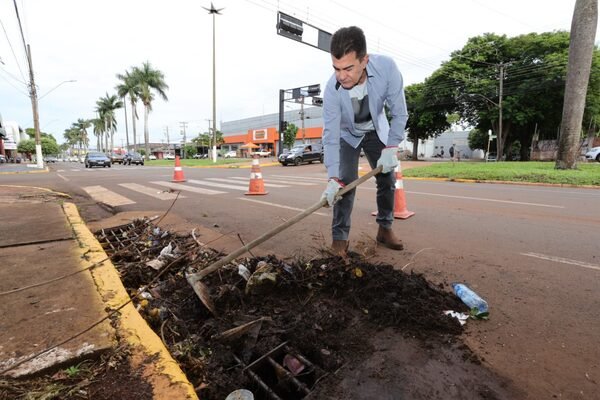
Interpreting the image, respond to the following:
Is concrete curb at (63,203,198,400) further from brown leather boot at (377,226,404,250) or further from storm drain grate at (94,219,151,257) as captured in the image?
brown leather boot at (377,226,404,250)

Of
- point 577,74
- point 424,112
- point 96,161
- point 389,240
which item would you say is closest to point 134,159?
point 96,161

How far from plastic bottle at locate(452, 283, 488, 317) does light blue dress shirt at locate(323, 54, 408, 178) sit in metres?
1.26

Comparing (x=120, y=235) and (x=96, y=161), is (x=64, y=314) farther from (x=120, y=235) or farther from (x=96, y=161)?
(x=96, y=161)

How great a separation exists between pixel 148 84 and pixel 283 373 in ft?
162

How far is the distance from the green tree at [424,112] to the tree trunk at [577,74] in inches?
903

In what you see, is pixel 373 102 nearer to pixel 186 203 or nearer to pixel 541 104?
pixel 186 203

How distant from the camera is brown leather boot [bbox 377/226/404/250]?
3.38 meters

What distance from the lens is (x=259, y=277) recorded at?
231cm

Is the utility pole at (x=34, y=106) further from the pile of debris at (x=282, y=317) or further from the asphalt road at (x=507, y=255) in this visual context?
the pile of debris at (x=282, y=317)

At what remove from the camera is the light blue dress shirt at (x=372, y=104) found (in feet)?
9.42

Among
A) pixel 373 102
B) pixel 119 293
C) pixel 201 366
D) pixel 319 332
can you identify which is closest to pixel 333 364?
pixel 319 332

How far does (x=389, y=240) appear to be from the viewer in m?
3.42

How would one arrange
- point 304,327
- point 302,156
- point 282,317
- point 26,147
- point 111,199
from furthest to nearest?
point 26,147
point 302,156
point 111,199
point 282,317
point 304,327

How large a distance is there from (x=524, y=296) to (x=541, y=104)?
33789mm
